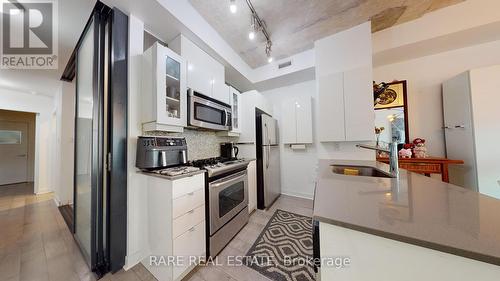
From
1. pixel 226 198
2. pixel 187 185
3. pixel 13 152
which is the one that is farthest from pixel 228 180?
pixel 13 152

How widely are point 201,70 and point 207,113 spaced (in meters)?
0.58

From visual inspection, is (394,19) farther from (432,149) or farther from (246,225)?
(246,225)

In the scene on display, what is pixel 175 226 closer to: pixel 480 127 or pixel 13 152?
pixel 480 127

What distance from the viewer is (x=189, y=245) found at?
1.37 m

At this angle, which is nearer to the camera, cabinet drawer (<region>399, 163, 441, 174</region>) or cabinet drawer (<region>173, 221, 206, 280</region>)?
cabinet drawer (<region>173, 221, 206, 280</region>)

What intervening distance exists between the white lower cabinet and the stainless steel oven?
11 centimetres

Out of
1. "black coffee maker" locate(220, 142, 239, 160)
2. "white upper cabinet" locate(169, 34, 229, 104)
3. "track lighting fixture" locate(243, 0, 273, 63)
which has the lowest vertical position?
"black coffee maker" locate(220, 142, 239, 160)

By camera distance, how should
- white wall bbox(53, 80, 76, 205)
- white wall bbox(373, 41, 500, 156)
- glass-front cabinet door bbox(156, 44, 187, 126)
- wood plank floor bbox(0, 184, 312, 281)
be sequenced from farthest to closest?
white wall bbox(53, 80, 76, 205), white wall bbox(373, 41, 500, 156), glass-front cabinet door bbox(156, 44, 187, 126), wood plank floor bbox(0, 184, 312, 281)

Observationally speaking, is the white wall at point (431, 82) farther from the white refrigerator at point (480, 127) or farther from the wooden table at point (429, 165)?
the wooden table at point (429, 165)

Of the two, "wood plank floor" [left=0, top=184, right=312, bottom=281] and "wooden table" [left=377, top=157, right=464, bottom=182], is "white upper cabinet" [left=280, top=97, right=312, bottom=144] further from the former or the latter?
"wooden table" [left=377, top=157, right=464, bottom=182]

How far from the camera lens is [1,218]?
2480 millimetres

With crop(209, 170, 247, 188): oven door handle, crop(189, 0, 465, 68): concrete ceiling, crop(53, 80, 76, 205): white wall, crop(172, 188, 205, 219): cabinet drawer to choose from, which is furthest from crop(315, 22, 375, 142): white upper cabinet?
crop(53, 80, 76, 205): white wall

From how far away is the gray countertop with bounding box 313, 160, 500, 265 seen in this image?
0.39 meters

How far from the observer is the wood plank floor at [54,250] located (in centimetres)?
139
